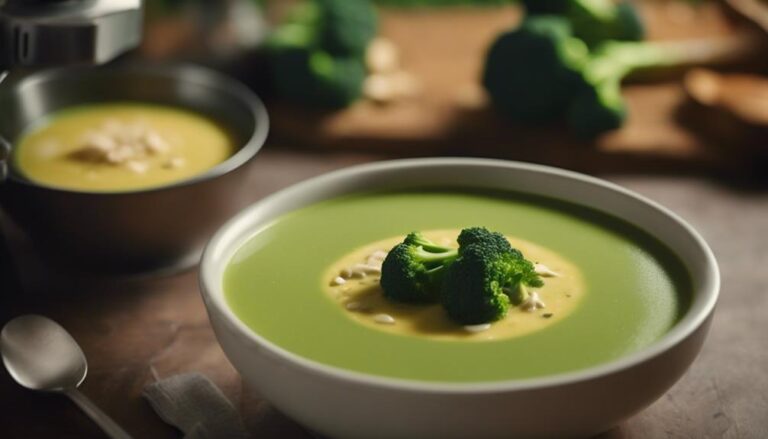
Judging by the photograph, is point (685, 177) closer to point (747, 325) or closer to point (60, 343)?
point (747, 325)

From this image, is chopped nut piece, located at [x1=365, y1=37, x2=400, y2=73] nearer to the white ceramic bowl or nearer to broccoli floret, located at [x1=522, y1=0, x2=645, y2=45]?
broccoli floret, located at [x1=522, y1=0, x2=645, y2=45]

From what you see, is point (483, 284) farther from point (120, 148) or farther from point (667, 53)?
point (667, 53)

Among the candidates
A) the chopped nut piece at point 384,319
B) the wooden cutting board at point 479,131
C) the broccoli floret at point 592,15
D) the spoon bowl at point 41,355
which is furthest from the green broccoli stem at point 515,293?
the broccoli floret at point 592,15

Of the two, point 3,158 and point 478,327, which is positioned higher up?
point 478,327

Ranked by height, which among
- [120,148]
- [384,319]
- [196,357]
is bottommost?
[196,357]

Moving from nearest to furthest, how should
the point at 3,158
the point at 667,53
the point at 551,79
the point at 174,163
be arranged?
the point at 3,158 < the point at 174,163 < the point at 551,79 < the point at 667,53

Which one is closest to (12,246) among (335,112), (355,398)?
(335,112)

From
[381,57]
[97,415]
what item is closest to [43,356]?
[97,415]
